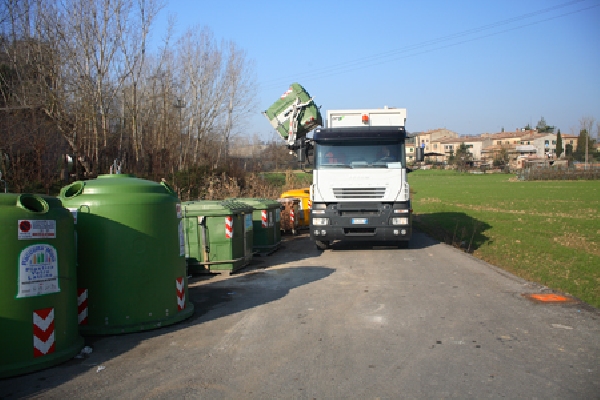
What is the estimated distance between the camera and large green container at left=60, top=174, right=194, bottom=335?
6566 millimetres

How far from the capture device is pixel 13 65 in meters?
20.6

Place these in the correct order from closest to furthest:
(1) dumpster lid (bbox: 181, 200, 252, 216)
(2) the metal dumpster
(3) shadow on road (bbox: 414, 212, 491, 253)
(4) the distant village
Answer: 1. (1) dumpster lid (bbox: 181, 200, 252, 216)
2. (3) shadow on road (bbox: 414, 212, 491, 253)
3. (2) the metal dumpster
4. (4) the distant village

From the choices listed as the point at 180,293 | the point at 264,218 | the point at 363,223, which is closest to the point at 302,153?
the point at 264,218

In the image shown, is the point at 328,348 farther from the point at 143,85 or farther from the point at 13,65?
the point at 143,85

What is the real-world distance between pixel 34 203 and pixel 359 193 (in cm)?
944

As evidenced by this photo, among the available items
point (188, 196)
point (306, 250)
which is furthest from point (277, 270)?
point (188, 196)

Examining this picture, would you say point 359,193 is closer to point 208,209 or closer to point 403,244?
point 403,244

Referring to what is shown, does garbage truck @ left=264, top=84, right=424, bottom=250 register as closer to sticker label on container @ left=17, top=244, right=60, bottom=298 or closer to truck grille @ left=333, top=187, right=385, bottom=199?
truck grille @ left=333, top=187, right=385, bottom=199

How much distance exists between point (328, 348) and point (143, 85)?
96.0ft

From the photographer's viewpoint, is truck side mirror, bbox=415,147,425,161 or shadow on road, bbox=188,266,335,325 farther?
truck side mirror, bbox=415,147,425,161

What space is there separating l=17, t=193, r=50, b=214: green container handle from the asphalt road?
1630 mm

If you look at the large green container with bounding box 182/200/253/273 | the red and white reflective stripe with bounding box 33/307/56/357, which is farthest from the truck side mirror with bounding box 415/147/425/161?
the red and white reflective stripe with bounding box 33/307/56/357

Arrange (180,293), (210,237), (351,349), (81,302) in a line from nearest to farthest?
(351,349), (81,302), (180,293), (210,237)

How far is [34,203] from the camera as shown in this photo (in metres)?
5.65
